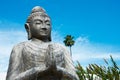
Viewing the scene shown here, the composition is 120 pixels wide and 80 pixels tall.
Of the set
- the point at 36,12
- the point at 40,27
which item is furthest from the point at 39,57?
the point at 36,12

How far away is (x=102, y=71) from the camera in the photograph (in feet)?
57.3

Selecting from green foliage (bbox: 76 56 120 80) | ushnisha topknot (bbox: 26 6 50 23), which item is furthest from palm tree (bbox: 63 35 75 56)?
ushnisha topknot (bbox: 26 6 50 23)

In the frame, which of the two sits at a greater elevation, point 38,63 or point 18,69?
point 38,63

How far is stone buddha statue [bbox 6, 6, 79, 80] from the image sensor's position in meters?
7.93

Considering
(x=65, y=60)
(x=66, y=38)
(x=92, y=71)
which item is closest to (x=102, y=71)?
(x=92, y=71)

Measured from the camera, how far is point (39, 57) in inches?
327

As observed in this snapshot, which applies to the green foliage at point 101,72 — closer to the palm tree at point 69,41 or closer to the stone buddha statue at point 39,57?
the stone buddha statue at point 39,57

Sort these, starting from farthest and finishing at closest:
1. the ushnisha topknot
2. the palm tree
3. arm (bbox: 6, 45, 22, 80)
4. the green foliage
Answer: the palm tree
the green foliage
the ushnisha topknot
arm (bbox: 6, 45, 22, 80)

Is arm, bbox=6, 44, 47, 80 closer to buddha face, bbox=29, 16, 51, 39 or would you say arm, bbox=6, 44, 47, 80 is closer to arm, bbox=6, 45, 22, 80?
arm, bbox=6, 45, 22, 80

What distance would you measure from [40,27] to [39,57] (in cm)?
72

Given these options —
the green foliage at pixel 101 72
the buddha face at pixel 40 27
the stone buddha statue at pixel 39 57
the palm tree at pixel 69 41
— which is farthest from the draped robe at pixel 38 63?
the palm tree at pixel 69 41

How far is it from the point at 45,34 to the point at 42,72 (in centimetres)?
107

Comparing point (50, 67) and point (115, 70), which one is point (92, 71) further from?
point (50, 67)

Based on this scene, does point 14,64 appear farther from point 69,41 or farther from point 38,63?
point 69,41
